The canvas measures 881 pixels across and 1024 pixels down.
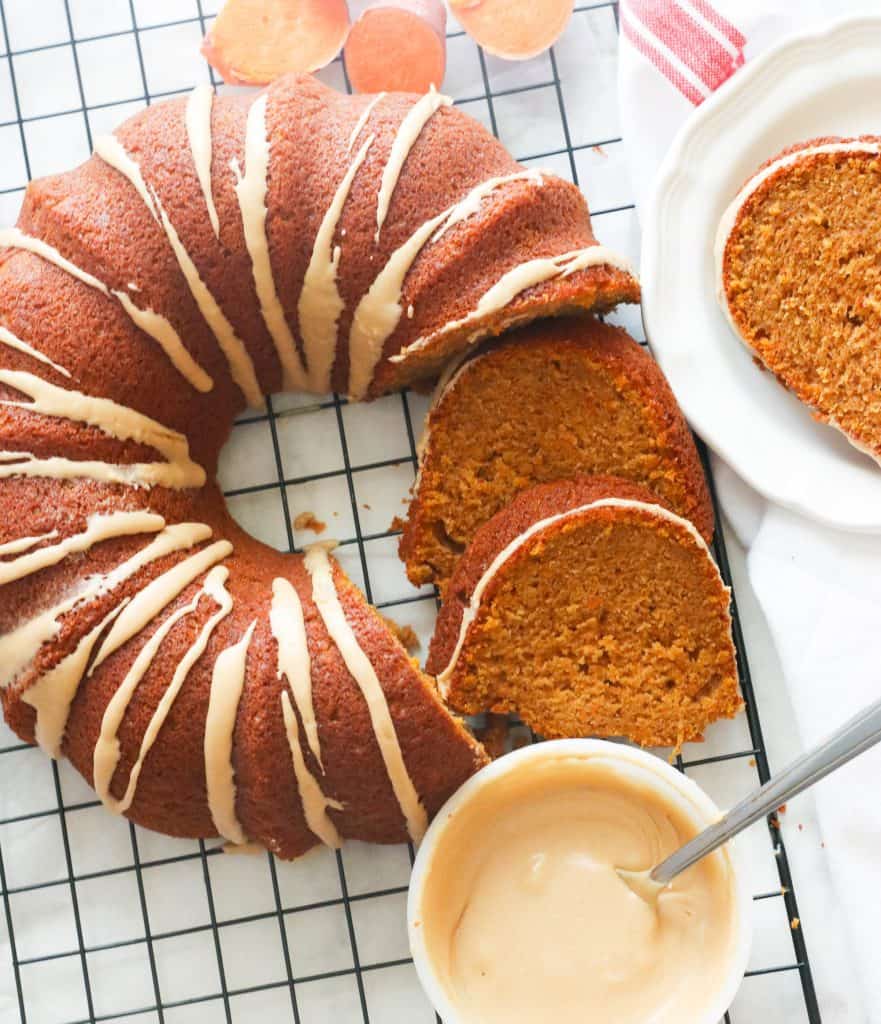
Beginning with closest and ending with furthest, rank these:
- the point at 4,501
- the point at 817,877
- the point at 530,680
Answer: the point at 4,501
the point at 530,680
the point at 817,877

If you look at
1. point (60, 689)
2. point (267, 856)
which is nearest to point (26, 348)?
point (60, 689)

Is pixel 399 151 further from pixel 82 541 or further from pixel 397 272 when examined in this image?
pixel 82 541

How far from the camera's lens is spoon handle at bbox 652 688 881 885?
5.34ft

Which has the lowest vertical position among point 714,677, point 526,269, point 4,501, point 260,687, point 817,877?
point 817,877

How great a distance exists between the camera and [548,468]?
2318 mm

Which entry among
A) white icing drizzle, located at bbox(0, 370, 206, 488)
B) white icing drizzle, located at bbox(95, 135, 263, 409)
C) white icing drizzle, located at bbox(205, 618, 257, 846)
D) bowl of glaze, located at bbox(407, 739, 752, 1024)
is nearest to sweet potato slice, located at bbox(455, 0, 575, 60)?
white icing drizzle, located at bbox(95, 135, 263, 409)

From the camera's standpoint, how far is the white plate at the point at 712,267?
232 centimetres

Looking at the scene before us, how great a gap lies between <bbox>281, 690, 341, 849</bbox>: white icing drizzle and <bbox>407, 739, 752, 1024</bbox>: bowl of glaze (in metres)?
0.18

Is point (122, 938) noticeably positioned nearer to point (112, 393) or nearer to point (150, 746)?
point (150, 746)

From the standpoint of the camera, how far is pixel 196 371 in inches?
87.8

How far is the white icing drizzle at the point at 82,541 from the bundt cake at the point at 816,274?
1145 mm

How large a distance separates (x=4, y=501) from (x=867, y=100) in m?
1.73

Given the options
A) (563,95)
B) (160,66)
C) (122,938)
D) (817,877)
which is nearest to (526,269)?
(563,95)

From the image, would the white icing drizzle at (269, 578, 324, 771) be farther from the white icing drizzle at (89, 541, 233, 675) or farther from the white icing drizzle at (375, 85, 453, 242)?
the white icing drizzle at (375, 85, 453, 242)
